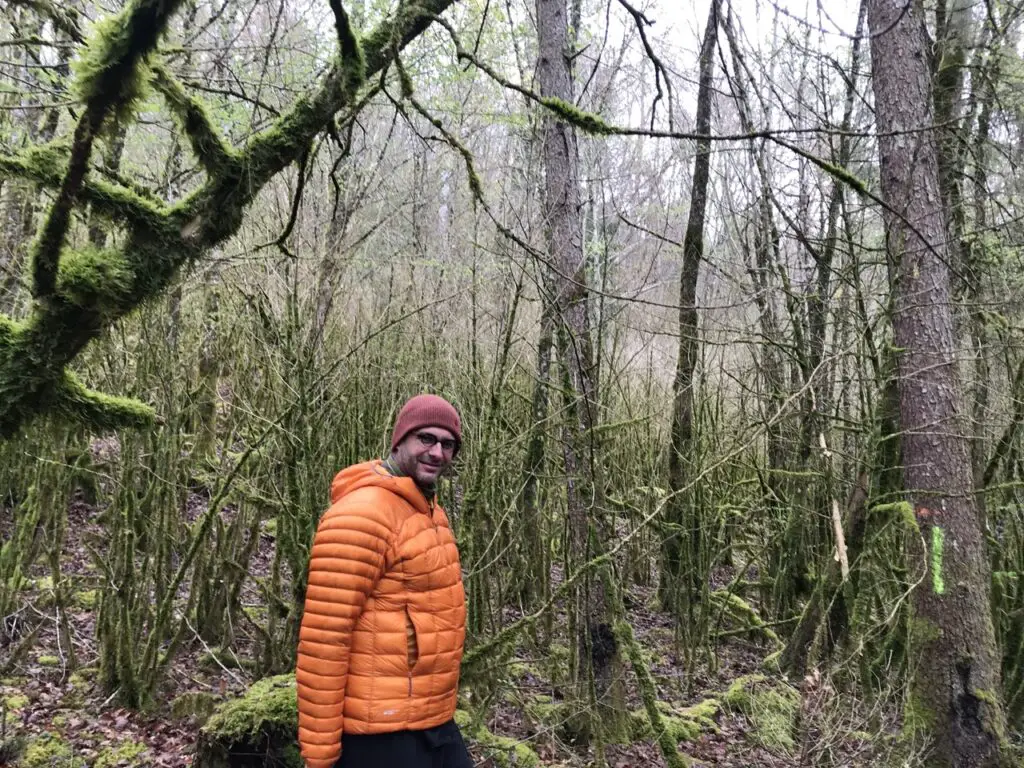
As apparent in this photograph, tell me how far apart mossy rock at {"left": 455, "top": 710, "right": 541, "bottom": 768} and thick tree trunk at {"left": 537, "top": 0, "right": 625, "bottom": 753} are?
506 mm

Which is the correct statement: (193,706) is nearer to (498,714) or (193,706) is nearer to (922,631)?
(498,714)

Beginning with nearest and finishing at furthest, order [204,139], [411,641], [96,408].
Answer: [204,139], [96,408], [411,641]

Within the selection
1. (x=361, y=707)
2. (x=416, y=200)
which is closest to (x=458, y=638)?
(x=361, y=707)

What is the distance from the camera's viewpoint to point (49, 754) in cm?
375

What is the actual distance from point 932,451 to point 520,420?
3.10m

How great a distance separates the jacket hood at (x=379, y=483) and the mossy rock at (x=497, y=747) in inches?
67.7

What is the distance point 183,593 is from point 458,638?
4282 mm

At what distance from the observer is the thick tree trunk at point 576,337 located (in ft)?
13.4

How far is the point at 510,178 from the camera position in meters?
5.32

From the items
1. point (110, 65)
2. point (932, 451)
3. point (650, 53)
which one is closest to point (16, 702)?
point (110, 65)

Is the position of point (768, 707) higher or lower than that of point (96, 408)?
lower

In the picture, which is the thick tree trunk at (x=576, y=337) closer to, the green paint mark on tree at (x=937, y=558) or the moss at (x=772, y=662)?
the moss at (x=772, y=662)

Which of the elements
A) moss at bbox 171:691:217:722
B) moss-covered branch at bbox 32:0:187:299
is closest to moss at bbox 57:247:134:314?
moss-covered branch at bbox 32:0:187:299

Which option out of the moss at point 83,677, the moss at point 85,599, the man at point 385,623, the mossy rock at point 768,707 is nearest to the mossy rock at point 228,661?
the moss at point 83,677
